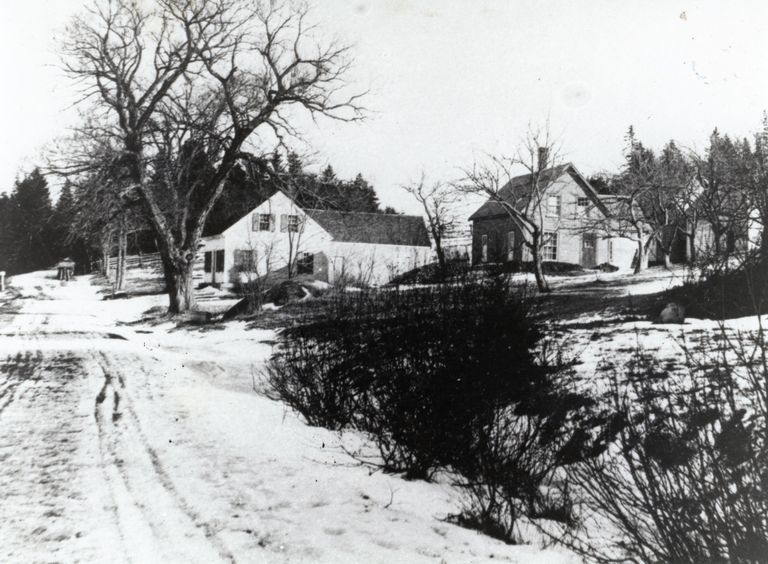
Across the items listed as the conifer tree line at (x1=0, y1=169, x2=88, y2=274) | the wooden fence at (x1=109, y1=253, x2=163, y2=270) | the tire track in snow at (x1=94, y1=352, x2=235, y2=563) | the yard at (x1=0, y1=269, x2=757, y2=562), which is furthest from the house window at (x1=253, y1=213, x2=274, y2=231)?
the tire track in snow at (x1=94, y1=352, x2=235, y2=563)

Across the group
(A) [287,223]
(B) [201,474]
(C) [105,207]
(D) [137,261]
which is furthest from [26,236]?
(B) [201,474]

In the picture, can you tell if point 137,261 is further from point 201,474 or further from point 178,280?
point 201,474

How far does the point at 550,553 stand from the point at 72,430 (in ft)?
17.4

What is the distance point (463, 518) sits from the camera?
5.02 m

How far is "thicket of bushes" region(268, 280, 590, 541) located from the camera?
5.01 meters

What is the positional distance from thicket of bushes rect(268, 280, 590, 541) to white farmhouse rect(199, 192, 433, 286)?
2345 centimetres

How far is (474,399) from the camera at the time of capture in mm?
5129

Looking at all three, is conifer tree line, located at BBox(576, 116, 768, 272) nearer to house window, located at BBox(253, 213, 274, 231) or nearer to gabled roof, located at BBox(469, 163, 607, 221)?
gabled roof, located at BBox(469, 163, 607, 221)

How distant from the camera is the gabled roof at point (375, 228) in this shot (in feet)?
112

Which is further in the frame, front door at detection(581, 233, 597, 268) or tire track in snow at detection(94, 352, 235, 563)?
front door at detection(581, 233, 597, 268)

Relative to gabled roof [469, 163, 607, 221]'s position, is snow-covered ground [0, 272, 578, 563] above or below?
below

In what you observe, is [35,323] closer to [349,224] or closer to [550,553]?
[550,553]

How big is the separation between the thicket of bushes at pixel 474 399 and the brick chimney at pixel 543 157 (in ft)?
44.3

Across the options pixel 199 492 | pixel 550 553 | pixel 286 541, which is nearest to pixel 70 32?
Result: pixel 199 492
